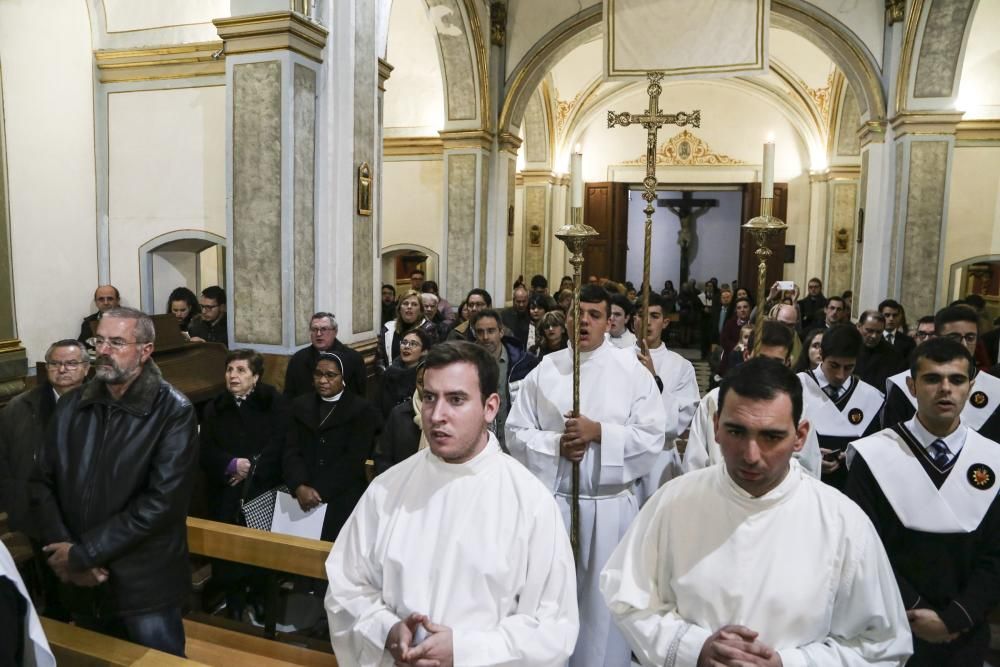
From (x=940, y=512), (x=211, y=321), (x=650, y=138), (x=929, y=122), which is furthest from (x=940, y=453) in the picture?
(x=929, y=122)

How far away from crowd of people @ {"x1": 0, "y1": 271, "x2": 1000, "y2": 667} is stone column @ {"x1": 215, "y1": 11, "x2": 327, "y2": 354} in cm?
211

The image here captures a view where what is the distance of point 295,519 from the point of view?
12.7 ft

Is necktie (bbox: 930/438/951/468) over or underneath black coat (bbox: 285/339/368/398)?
over

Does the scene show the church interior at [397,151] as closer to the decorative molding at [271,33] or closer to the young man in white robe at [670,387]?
the decorative molding at [271,33]

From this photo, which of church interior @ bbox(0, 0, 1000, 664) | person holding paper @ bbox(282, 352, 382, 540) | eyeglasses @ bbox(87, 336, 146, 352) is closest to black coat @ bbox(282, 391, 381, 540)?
person holding paper @ bbox(282, 352, 382, 540)

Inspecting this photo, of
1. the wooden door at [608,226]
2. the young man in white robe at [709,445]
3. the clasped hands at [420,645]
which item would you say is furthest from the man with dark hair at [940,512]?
the wooden door at [608,226]

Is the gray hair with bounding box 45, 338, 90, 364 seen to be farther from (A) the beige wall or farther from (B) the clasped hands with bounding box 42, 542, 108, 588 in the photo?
(A) the beige wall

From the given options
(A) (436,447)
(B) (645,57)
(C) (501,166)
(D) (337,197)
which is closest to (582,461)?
(A) (436,447)

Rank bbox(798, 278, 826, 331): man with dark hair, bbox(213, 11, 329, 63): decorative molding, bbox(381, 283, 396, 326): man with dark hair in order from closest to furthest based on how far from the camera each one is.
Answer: bbox(213, 11, 329, 63): decorative molding < bbox(381, 283, 396, 326): man with dark hair < bbox(798, 278, 826, 331): man with dark hair

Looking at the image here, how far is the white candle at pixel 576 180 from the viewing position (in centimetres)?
350

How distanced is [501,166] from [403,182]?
1611 millimetres

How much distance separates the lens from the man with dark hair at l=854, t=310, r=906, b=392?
5.52 m

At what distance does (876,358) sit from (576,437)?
11.6 feet

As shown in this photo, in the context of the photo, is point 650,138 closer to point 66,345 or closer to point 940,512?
point 940,512
